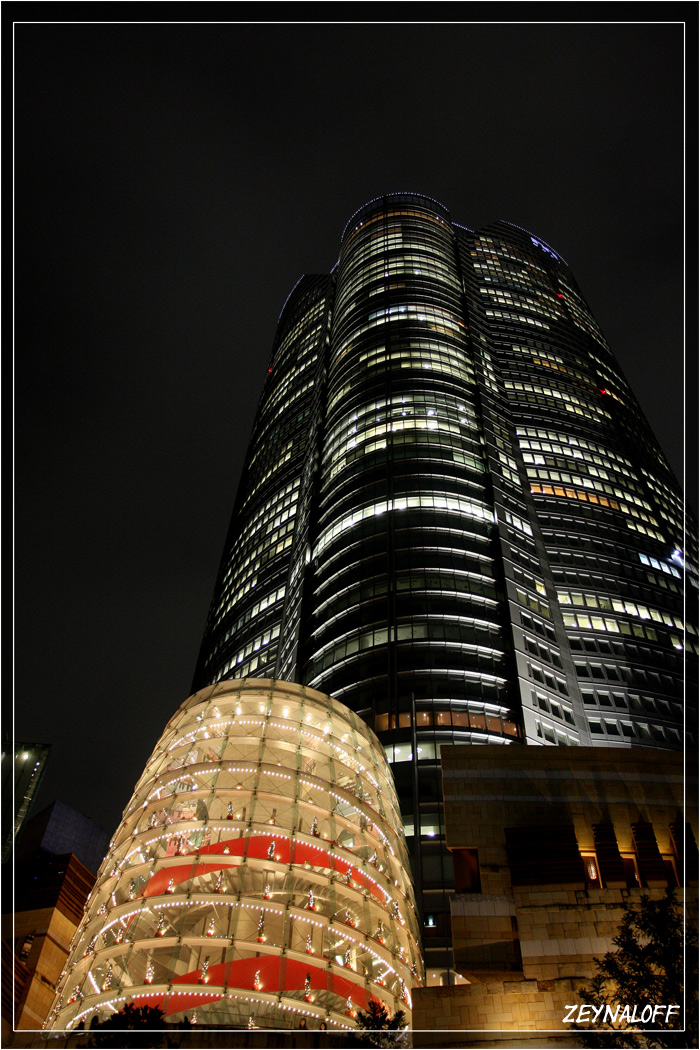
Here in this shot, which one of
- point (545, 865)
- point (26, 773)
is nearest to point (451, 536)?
point (545, 865)

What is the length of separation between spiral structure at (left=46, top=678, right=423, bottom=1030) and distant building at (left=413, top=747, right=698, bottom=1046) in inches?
139

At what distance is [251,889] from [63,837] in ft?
196

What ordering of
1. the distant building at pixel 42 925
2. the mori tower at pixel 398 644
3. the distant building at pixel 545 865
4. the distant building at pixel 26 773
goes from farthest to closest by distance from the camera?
the distant building at pixel 26 773 < the distant building at pixel 42 925 < the mori tower at pixel 398 644 < the distant building at pixel 545 865

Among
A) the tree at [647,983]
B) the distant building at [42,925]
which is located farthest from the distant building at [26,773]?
the tree at [647,983]

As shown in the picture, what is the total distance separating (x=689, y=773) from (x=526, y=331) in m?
115

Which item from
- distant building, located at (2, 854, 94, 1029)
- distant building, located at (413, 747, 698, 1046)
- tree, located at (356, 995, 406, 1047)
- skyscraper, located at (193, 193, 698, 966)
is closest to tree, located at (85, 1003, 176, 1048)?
tree, located at (356, 995, 406, 1047)

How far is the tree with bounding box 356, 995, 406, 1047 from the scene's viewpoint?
90.5ft

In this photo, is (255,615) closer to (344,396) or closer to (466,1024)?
(344,396)

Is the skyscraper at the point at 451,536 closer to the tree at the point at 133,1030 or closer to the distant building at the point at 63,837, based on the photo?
the distant building at the point at 63,837

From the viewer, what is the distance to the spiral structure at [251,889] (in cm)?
3028

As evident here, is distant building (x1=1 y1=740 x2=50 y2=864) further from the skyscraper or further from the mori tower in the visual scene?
the mori tower

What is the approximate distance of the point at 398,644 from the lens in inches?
2960

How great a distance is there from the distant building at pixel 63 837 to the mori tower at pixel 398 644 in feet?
98.5

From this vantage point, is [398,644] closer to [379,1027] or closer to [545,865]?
[545,865]
